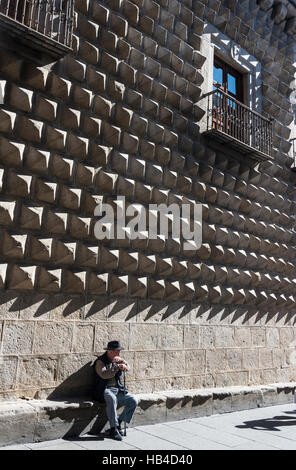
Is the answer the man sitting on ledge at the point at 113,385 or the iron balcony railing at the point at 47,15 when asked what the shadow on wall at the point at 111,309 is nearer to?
the man sitting on ledge at the point at 113,385

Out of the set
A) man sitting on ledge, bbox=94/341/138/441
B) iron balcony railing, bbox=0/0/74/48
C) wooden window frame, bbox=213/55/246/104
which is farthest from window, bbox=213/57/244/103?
man sitting on ledge, bbox=94/341/138/441

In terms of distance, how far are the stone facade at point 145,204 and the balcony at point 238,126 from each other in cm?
22

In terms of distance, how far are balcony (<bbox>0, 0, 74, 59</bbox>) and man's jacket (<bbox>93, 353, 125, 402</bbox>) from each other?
11.2 feet

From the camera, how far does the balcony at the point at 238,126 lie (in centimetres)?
647

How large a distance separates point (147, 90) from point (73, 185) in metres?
1.92

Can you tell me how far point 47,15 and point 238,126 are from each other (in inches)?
143

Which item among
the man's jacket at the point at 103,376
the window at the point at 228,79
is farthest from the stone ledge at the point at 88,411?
the window at the point at 228,79

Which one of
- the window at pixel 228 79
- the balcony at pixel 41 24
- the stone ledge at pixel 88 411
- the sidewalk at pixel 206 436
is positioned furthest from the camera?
the window at pixel 228 79

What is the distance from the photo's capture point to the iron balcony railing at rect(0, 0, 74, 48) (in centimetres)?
454

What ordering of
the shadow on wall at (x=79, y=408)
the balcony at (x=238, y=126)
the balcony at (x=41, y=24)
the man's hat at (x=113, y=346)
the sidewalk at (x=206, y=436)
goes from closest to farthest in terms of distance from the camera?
the sidewalk at (x=206, y=436) < the shadow on wall at (x=79, y=408) < the balcony at (x=41, y=24) < the man's hat at (x=113, y=346) < the balcony at (x=238, y=126)

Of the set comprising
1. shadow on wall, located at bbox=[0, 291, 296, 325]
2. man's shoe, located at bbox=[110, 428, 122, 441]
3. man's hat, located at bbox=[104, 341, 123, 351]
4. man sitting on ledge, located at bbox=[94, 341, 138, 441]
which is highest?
shadow on wall, located at bbox=[0, 291, 296, 325]

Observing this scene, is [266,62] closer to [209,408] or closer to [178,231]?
[178,231]

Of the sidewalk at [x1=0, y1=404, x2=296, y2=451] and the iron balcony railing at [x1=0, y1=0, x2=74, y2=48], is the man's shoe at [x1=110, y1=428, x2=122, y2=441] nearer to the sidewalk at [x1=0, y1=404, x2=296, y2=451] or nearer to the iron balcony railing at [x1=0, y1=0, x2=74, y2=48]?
the sidewalk at [x1=0, y1=404, x2=296, y2=451]
